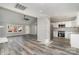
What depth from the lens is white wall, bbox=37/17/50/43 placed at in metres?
2.06

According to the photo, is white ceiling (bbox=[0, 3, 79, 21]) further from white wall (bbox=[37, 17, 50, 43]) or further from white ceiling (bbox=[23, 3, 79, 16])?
white wall (bbox=[37, 17, 50, 43])

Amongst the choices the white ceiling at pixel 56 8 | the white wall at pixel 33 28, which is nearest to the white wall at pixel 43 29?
the white wall at pixel 33 28

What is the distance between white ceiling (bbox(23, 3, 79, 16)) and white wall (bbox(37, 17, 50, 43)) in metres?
0.17

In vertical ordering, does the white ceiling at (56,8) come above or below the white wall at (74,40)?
above

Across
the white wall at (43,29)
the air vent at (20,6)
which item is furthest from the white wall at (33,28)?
the air vent at (20,6)

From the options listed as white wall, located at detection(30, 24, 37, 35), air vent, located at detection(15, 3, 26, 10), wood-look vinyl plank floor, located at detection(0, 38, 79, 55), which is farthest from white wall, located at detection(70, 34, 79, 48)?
air vent, located at detection(15, 3, 26, 10)

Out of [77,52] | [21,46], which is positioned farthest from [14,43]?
[77,52]

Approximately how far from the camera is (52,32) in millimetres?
2066

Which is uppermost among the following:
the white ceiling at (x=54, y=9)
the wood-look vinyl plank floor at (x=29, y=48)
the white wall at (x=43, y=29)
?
the white ceiling at (x=54, y=9)

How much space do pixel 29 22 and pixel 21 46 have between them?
1.62 feet

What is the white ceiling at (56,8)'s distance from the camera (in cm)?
197

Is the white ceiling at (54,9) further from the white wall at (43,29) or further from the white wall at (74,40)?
the white wall at (74,40)

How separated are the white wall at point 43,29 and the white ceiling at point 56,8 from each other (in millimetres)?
168
